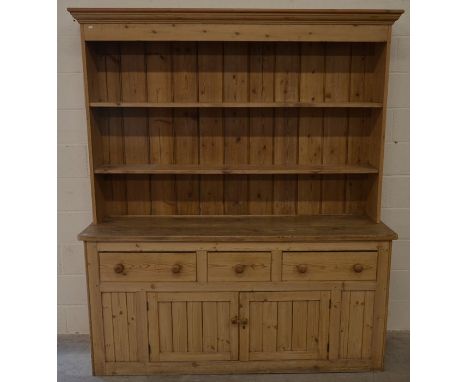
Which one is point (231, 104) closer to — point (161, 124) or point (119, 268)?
point (161, 124)

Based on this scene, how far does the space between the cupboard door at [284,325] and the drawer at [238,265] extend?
0.13m

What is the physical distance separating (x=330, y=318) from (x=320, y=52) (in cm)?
163

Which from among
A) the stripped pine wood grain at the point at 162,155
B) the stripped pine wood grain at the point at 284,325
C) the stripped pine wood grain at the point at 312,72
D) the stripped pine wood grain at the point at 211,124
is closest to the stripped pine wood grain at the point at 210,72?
the stripped pine wood grain at the point at 211,124

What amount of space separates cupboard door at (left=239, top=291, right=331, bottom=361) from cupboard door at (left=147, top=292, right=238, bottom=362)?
0.08m

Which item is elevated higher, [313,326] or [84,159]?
[84,159]

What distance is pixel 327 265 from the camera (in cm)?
244

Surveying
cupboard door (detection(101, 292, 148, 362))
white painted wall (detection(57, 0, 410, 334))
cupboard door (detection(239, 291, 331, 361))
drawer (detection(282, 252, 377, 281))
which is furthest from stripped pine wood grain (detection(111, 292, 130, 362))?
drawer (detection(282, 252, 377, 281))

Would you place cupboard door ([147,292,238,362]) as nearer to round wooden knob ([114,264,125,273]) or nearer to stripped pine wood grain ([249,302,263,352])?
stripped pine wood grain ([249,302,263,352])

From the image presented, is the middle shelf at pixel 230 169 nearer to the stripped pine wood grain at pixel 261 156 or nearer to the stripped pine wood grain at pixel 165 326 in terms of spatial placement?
the stripped pine wood grain at pixel 261 156

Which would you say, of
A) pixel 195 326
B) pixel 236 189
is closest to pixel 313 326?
pixel 195 326

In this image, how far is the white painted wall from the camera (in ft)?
8.70

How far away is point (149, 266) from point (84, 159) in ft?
2.96

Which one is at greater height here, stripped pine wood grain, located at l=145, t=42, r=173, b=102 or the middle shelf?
stripped pine wood grain, located at l=145, t=42, r=173, b=102

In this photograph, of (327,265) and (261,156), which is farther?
(261,156)
